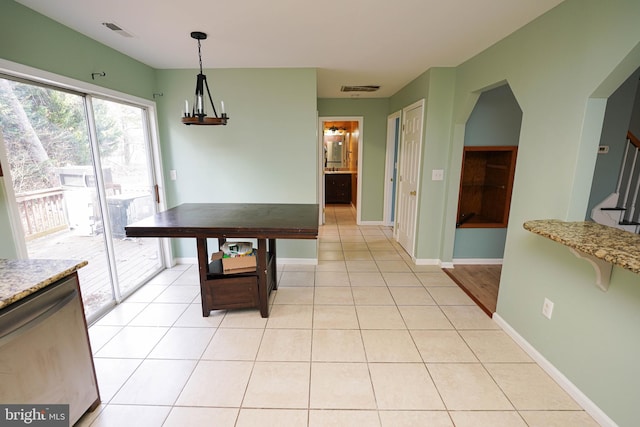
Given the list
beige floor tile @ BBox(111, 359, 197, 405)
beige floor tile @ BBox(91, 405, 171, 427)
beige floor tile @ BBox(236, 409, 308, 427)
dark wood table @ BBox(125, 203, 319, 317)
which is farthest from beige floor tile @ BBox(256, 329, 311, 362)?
beige floor tile @ BBox(91, 405, 171, 427)

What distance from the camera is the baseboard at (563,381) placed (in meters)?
1.52

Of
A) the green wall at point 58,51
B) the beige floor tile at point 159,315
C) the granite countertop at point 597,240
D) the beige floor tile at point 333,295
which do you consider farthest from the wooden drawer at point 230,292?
Answer: the granite countertop at point 597,240

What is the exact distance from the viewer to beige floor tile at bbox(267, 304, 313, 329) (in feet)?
7.90

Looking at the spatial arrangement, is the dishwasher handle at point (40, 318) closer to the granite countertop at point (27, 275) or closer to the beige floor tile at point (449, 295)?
the granite countertop at point (27, 275)

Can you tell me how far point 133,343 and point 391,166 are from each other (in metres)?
4.71

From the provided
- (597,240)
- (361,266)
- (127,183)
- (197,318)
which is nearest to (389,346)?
(597,240)

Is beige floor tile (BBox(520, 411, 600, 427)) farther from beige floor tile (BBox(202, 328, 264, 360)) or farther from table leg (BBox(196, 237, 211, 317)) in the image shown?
table leg (BBox(196, 237, 211, 317))

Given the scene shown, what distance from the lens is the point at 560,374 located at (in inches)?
70.1

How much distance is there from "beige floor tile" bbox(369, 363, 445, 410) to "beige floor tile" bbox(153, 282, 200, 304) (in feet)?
6.36

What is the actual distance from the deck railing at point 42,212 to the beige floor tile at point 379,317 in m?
2.59

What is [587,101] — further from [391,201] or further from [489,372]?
[391,201]

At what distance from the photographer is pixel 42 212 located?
6.81ft

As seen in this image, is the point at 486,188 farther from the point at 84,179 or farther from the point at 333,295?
the point at 84,179

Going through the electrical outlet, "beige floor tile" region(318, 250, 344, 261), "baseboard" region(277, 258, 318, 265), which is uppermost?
the electrical outlet
